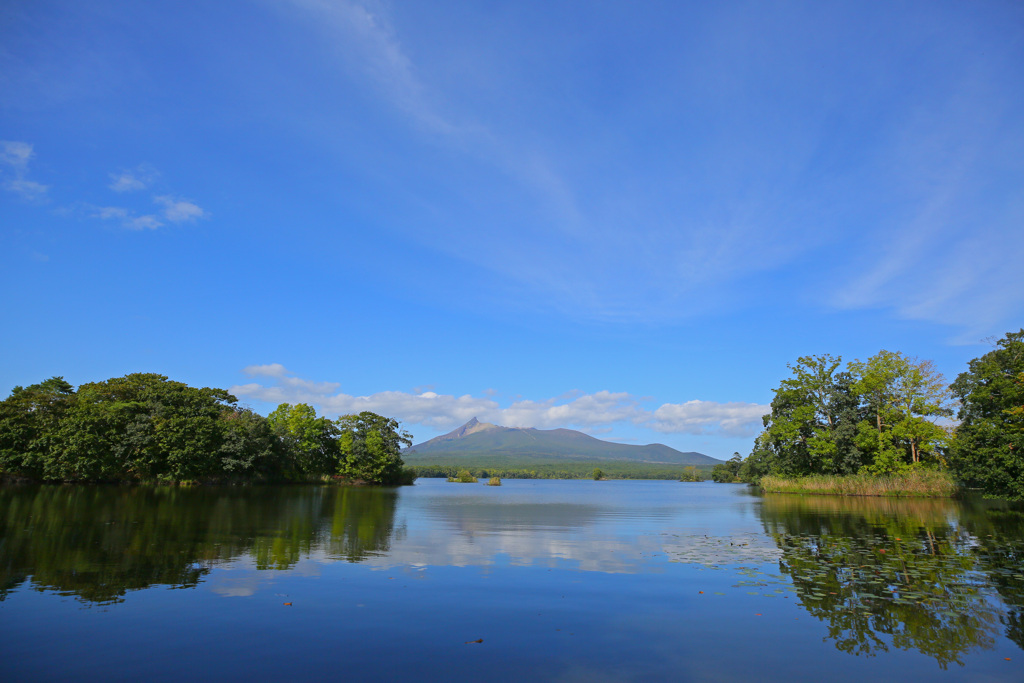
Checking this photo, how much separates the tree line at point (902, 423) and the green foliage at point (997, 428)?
0.19ft

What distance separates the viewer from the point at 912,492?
134ft

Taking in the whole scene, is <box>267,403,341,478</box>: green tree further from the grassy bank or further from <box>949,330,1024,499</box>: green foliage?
<box>949,330,1024,499</box>: green foliage

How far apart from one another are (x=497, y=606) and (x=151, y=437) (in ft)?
161

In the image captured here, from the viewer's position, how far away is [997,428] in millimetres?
31297

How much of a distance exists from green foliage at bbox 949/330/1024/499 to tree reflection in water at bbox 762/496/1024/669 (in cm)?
960

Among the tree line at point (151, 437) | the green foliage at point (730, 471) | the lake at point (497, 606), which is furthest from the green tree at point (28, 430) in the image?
the green foliage at point (730, 471)

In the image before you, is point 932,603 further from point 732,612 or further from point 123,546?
point 123,546

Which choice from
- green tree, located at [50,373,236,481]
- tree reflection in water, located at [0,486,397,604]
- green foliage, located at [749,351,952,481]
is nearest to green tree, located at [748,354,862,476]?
green foliage, located at [749,351,952,481]

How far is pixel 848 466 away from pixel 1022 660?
4923 centimetres

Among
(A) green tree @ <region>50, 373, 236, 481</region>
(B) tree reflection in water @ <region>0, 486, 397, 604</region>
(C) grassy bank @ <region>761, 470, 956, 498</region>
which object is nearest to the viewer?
(B) tree reflection in water @ <region>0, 486, 397, 604</region>

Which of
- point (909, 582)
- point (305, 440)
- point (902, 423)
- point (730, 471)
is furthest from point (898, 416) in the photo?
point (730, 471)

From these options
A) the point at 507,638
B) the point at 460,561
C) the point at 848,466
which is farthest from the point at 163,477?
the point at 848,466

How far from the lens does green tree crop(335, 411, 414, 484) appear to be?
70.4m

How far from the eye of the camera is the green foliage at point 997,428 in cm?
2888
